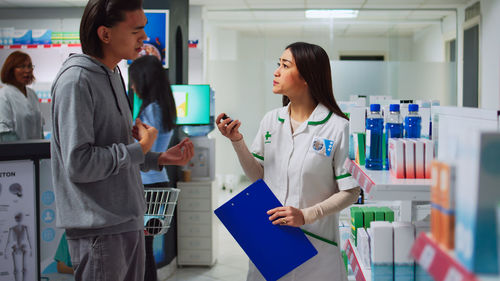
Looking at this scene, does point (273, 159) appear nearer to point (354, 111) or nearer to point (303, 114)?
point (303, 114)

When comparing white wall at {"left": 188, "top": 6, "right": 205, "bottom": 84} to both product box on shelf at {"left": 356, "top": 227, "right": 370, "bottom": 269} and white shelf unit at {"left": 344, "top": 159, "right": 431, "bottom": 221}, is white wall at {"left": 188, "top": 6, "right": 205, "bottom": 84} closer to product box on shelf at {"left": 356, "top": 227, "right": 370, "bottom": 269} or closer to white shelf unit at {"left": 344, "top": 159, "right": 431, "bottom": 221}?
product box on shelf at {"left": 356, "top": 227, "right": 370, "bottom": 269}

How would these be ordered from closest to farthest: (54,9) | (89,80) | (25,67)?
1. (89,80)
2. (25,67)
3. (54,9)

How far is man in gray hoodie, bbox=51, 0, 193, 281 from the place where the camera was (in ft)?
4.82

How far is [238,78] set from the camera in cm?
675

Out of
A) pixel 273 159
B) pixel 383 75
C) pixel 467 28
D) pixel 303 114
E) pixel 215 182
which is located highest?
pixel 467 28

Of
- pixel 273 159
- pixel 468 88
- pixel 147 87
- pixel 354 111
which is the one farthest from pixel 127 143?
pixel 468 88

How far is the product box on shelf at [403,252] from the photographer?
160 centimetres

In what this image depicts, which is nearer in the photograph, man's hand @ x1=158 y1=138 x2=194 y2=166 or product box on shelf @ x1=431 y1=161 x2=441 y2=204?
product box on shelf @ x1=431 y1=161 x2=441 y2=204

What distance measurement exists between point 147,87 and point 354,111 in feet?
5.49

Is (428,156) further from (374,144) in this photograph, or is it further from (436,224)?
(436,224)

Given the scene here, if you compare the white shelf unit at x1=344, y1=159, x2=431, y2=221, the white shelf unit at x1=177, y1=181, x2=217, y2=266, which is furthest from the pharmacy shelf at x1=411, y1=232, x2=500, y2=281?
the white shelf unit at x1=177, y1=181, x2=217, y2=266

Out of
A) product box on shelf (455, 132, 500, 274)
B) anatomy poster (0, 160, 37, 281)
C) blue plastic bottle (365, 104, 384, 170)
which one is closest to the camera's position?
product box on shelf (455, 132, 500, 274)

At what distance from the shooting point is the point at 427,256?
2.82 feet

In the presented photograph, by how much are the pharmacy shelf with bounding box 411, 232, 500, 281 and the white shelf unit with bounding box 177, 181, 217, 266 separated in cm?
383
